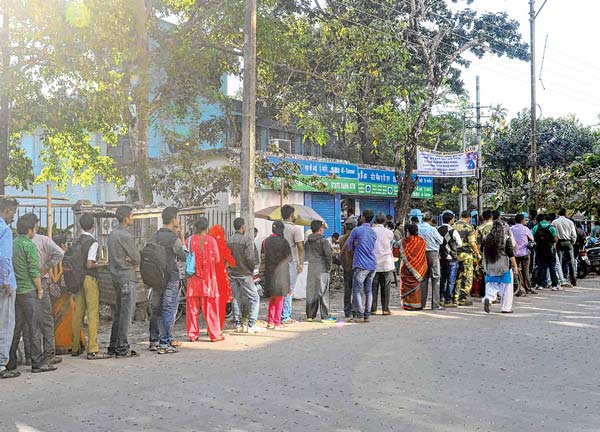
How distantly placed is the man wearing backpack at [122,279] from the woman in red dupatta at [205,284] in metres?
1.20

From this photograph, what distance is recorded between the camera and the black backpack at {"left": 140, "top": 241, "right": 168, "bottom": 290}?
8.93 metres

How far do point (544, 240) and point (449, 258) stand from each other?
4.01 metres

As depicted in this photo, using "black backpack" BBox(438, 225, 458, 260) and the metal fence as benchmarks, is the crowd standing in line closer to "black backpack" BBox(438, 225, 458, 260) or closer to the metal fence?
"black backpack" BBox(438, 225, 458, 260)

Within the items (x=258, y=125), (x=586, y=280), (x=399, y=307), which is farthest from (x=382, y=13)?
(x=399, y=307)

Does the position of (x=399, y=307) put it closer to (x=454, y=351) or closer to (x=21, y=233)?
(x=454, y=351)

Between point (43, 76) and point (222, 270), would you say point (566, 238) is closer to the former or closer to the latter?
point (222, 270)

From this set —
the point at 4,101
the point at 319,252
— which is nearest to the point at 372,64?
the point at 319,252

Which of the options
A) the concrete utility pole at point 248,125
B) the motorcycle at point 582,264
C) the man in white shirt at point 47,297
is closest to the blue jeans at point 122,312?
the man in white shirt at point 47,297

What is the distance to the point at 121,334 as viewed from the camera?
8695mm

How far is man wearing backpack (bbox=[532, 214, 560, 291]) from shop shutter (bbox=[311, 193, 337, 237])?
9.80 metres

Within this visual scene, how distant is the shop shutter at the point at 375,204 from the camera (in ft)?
92.7

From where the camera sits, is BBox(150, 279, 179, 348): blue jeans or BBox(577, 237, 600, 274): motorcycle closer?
BBox(150, 279, 179, 348): blue jeans

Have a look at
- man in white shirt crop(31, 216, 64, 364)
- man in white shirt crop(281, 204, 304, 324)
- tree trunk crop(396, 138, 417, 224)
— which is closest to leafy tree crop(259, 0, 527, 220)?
tree trunk crop(396, 138, 417, 224)

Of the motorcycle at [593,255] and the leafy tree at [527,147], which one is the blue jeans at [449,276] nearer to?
the motorcycle at [593,255]
